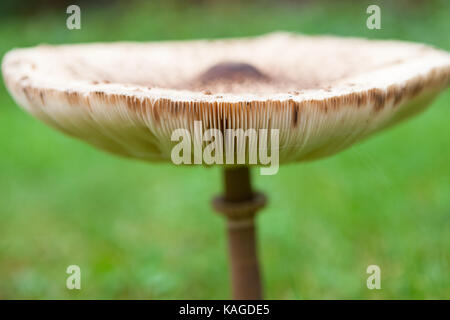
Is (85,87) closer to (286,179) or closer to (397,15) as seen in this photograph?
(286,179)

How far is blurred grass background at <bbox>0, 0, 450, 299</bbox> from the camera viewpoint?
270 centimetres

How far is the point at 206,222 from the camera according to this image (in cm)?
353

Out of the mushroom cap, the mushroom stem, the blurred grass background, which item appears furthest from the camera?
the blurred grass background

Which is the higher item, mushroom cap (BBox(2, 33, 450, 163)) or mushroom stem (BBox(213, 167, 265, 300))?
mushroom cap (BBox(2, 33, 450, 163))

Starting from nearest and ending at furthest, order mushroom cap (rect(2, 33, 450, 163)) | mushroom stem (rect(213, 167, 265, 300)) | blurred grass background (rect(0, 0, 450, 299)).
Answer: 1. mushroom cap (rect(2, 33, 450, 163))
2. mushroom stem (rect(213, 167, 265, 300))
3. blurred grass background (rect(0, 0, 450, 299))

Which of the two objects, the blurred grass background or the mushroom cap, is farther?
the blurred grass background

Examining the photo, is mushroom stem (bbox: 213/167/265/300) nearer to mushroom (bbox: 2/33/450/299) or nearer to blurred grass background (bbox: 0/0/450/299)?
mushroom (bbox: 2/33/450/299)

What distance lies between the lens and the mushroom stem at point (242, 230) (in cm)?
203

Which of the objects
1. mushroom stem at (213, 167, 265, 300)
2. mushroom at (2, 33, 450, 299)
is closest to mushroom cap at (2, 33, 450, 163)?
mushroom at (2, 33, 450, 299)

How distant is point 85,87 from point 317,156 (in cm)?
72

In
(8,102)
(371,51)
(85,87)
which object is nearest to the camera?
(85,87)

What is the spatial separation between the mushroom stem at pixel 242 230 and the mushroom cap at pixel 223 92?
39cm

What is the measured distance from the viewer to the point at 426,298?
228cm

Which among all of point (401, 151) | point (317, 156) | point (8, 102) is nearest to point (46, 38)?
point (8, 102)
